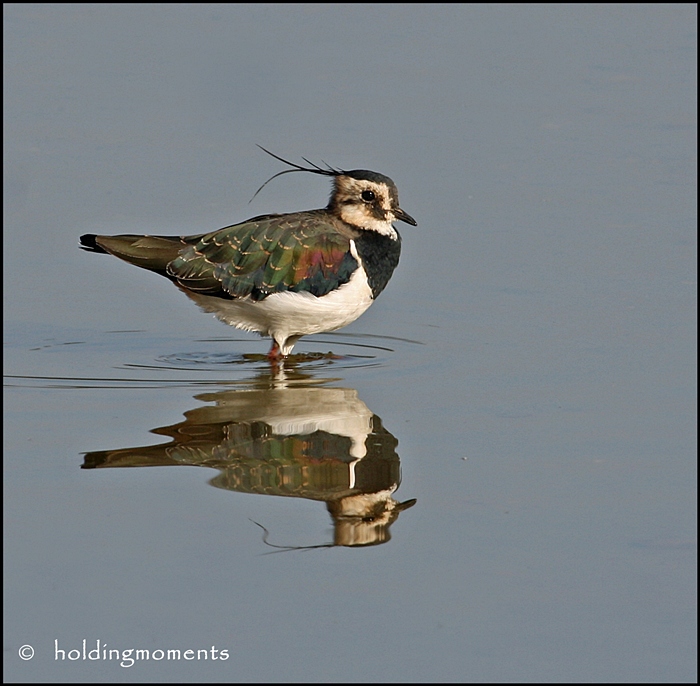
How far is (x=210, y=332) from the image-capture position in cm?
1133

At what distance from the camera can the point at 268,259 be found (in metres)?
10.4

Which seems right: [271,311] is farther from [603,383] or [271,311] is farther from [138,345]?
[603,383]

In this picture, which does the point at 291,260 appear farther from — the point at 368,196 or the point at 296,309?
the point at 368,196

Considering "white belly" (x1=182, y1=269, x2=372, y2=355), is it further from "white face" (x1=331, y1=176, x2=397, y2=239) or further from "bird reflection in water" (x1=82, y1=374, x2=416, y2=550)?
"bird reflection in water" (x1=82, y1=374, x2=416, y2=550)

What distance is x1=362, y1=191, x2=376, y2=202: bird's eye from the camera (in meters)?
10.6

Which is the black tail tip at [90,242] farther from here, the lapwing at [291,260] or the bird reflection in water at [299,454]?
the bird reflection in water at [299,454]

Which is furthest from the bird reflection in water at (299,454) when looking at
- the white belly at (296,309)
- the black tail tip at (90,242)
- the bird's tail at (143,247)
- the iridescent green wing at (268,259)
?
the black tail tip at (90,242)

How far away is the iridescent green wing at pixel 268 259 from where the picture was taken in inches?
403

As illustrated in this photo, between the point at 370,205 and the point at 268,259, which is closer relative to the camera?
the point at 268,259

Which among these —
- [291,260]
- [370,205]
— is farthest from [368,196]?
[291,260]

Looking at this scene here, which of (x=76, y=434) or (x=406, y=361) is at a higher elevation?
(x=406, y=361)

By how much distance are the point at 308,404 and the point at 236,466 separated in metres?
1.41

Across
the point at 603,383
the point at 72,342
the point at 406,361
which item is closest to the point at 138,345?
the point at 72,342

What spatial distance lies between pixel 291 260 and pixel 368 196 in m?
0.81
